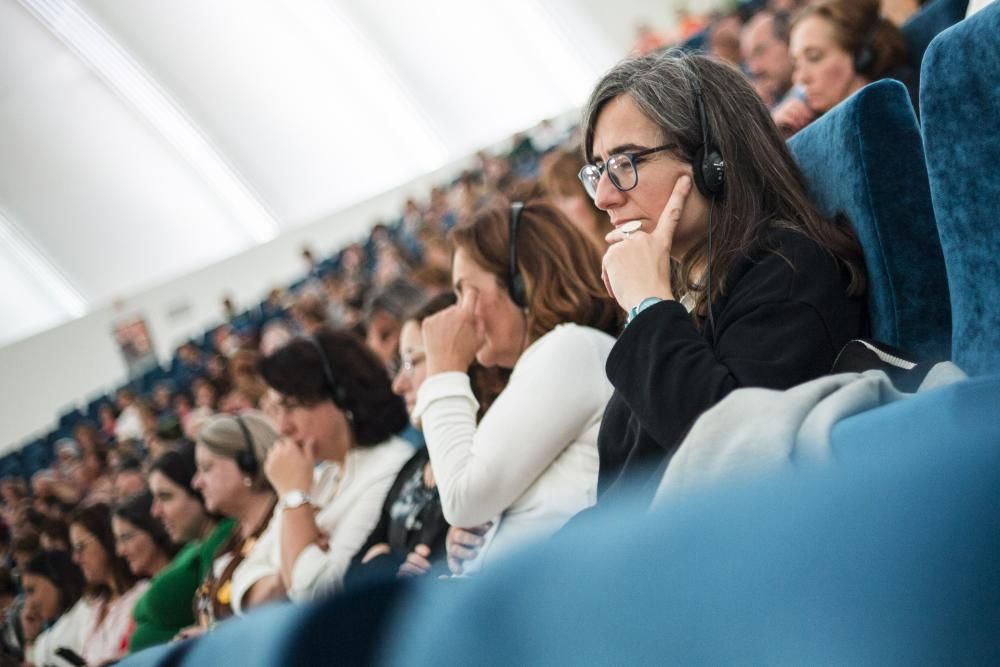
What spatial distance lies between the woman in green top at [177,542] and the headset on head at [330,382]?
0.63 metres

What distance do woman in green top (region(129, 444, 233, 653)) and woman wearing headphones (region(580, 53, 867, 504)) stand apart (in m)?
1.77

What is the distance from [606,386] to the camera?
4.95 feet

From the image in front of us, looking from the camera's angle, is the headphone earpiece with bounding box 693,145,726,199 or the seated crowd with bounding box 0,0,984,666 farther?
the headphone earpiece with bounding box 693,145,726,199

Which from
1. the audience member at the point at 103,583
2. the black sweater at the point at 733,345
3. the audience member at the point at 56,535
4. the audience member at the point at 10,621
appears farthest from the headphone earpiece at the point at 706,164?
the audience member at the point at 10,621

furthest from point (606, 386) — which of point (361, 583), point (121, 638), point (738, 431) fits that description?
point (121, 638)

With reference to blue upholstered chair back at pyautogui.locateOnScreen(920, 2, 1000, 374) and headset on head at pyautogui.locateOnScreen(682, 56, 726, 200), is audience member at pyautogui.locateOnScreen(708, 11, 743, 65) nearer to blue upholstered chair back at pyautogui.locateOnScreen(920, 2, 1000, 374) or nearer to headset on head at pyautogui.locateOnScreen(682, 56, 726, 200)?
headset on head at pyautogui.locateOnScreen(682, 56, 726, 200)

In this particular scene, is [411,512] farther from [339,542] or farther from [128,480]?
[128,480]

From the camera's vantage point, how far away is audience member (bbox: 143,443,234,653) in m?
2.63

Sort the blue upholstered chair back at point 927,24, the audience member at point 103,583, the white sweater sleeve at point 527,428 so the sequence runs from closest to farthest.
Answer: the white sweater sleeve at point 527,428, the blue upholstered chair back at point 927,24, the audience member at point 103,583

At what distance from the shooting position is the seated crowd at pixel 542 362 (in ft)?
3.76

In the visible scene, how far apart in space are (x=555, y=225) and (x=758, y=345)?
729 mm

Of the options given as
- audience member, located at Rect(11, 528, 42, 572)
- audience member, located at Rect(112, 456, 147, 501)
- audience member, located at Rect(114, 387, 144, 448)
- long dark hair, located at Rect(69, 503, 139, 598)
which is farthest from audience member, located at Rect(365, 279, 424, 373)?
audience member, located at Rect(114, 387, 144, 448)

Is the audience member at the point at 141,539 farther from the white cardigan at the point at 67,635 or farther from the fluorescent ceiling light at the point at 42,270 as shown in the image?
the fluorescent ceiling light at the point at 42,270

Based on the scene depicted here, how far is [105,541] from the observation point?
3.48 m
